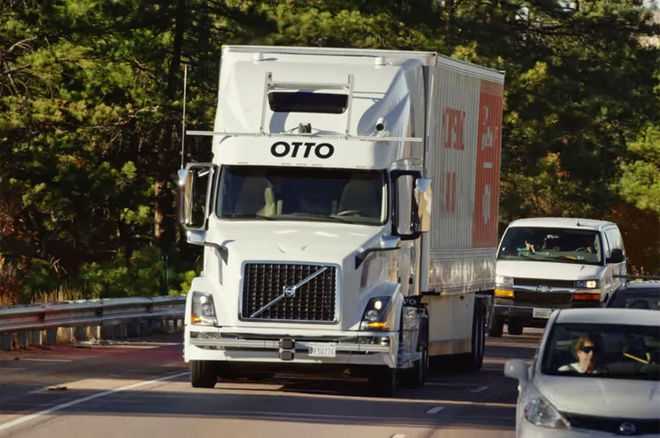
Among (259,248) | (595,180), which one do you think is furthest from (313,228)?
(595,180)

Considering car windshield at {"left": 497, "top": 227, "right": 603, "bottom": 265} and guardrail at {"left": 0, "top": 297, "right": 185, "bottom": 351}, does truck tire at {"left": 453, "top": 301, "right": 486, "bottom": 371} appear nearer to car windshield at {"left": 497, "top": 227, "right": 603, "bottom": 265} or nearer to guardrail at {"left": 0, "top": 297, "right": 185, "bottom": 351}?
guardrail at {"left": 0, "top": 297, "right": 185, "bottom": 351}

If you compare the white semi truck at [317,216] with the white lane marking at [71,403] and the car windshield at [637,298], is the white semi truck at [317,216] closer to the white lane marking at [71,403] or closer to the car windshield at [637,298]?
the white lane marking at [71,403]

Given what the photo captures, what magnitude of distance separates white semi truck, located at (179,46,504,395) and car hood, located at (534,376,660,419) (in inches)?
255

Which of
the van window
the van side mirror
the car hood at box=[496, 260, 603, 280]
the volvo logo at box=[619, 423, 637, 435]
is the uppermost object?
the van window

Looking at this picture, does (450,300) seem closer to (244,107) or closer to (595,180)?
(244,107)

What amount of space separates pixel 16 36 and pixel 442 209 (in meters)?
28.4

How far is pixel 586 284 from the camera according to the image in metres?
35.5

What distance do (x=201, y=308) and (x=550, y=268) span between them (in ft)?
54.0

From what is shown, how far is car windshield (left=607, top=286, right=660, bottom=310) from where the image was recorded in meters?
22.3

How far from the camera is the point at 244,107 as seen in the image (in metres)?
21.7

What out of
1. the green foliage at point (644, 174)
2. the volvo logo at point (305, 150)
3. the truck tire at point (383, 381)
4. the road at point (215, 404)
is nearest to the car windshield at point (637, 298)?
the road at point (215, 404)

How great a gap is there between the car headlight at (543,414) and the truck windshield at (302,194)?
7.71 m

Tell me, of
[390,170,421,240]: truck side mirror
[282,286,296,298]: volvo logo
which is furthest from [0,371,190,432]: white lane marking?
[390,170,421,240]: truck side mirror

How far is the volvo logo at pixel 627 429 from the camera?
13.4 meters
